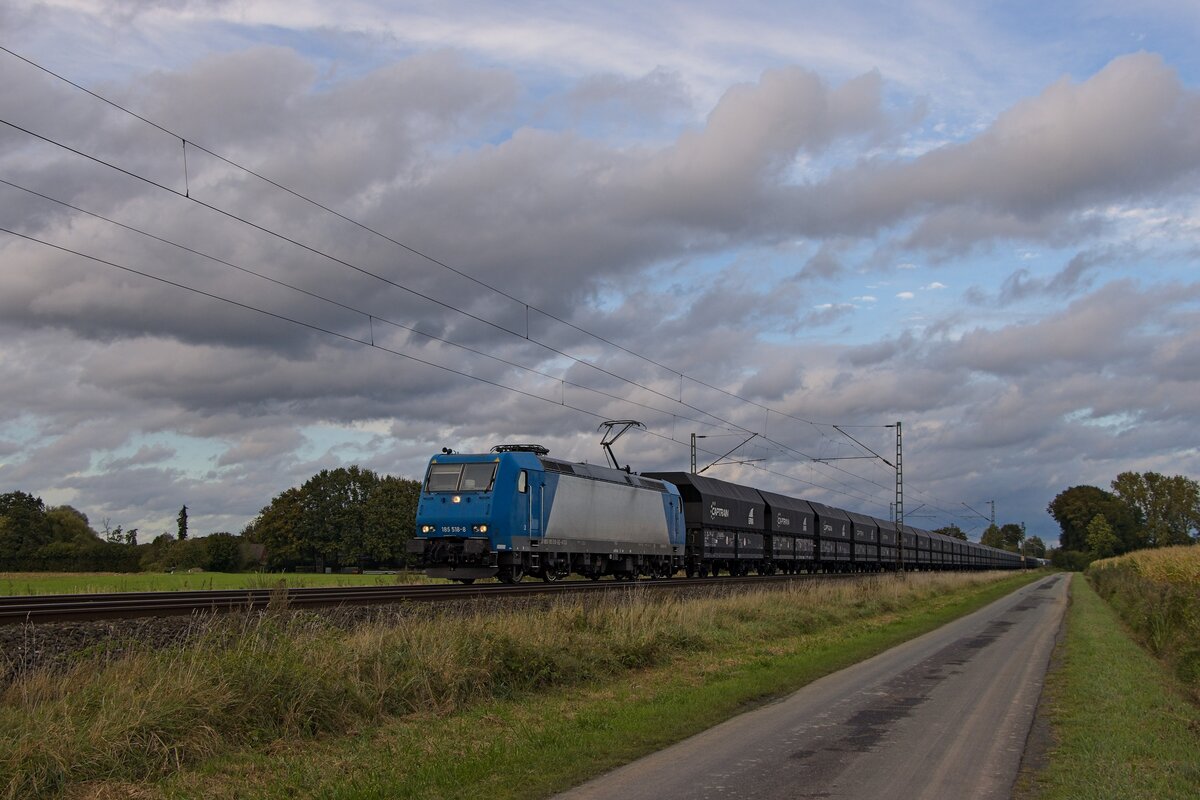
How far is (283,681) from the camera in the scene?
10.8m

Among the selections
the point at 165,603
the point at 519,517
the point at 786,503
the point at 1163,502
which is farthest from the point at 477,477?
the point at 1163,502

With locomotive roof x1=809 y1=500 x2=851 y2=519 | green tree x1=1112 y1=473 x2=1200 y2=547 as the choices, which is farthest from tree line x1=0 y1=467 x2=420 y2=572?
green tree x1=1112 y1=473 x2=1200 y2=547

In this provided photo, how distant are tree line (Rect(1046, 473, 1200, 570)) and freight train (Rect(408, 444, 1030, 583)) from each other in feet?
222

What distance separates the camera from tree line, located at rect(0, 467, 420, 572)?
81.7m

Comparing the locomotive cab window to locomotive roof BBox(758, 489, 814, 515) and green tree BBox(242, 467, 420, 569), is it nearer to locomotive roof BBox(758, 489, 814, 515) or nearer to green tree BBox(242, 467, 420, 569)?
locomotive roof BBox(758, 489, 814, 515)

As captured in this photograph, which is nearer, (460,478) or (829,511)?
(460,478)

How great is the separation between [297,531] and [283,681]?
9870 centimetres

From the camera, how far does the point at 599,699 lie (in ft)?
46.0

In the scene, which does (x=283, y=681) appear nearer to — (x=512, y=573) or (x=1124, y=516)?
(x=512, y=573)

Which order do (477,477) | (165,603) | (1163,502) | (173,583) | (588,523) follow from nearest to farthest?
(165,603) < (477,477) < (173,583) < (588,523) < (1163,502)

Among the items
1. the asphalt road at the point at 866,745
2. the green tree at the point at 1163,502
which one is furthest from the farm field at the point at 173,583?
the green tree at the point at 1163,502

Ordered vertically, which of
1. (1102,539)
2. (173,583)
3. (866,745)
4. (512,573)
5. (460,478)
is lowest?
(866,745)

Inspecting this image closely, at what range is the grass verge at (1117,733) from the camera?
→ 8.73 meters

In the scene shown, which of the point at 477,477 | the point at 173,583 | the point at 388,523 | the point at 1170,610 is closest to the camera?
the point at 1170,610
